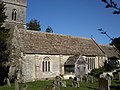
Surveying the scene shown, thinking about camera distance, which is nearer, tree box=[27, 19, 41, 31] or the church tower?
the church tower

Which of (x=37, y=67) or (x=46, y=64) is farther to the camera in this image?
(x=46, y=64)

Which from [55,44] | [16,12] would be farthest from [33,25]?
[55,44]

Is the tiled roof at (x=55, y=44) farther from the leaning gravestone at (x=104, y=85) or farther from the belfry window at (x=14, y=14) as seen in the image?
the leaning gravestone at (x=104, y=85)

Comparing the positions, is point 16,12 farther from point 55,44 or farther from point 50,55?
point 50,55

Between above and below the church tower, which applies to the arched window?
below

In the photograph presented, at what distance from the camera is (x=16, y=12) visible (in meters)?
50.8

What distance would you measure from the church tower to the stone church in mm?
12191

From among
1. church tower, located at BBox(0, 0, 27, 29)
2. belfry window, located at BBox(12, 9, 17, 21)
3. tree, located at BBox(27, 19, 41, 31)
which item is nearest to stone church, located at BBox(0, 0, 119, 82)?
church tower, located at BBox(0, 0, 27, 29)

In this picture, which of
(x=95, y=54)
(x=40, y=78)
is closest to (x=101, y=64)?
(x=95, y=54)

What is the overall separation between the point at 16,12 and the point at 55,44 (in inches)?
684

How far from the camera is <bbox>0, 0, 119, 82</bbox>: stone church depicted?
105ft

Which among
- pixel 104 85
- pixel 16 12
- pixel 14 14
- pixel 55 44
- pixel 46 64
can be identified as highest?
pixel 16 12

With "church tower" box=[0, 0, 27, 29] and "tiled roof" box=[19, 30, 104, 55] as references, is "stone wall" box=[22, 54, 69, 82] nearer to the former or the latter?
"tiled roof" box=[19, 30, 104, 55]

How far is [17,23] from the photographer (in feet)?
164
